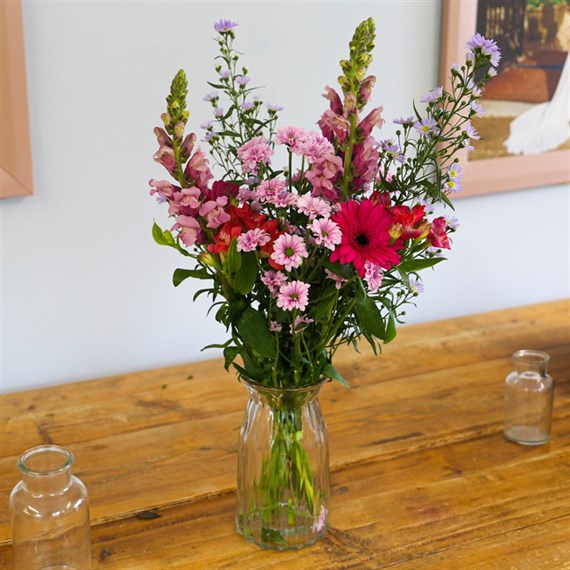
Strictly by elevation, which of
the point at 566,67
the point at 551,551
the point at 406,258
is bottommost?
the point at 551,551

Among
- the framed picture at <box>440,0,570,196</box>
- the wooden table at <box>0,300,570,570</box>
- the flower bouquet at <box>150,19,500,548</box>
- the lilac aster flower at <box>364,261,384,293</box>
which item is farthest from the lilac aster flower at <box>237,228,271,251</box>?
the framed picture at <box>440,0,570,196</box>

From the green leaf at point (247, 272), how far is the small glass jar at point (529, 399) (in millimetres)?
654

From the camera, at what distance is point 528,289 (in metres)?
2.34

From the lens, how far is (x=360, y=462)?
147 centimetres

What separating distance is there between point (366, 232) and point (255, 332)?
0.60ft

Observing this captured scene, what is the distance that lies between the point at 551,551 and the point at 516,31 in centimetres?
122

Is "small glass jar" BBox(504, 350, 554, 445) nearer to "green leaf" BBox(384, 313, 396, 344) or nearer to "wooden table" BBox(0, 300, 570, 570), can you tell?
"wooden table" BBox(0, 300, 570, 570)

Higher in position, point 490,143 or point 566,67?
point 566,67

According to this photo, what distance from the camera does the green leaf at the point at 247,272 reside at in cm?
106

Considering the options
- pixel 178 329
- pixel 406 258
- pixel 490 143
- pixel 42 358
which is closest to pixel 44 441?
pixel 42 358

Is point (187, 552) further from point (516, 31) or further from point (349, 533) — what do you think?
point (516, 31)

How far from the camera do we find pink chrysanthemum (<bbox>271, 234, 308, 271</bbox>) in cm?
102

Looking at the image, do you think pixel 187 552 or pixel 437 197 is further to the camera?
pixel 187 552

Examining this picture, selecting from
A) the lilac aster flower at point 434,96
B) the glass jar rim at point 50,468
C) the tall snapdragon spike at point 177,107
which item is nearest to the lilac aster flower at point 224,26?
the tall snapdragon spike at point 177,107
